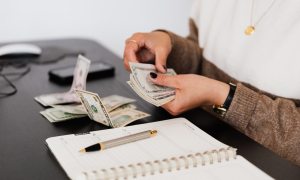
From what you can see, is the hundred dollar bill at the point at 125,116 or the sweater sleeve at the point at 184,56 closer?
the hundred dollar bill at the point at 125,116

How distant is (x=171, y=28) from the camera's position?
176 centimetres

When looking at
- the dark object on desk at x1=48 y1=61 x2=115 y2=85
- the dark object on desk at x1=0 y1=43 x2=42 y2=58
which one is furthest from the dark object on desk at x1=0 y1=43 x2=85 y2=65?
the dark object on desk at x1=48 y1=61 x2=115 y2=85

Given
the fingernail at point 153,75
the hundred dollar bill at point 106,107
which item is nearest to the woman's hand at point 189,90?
the fingernail at point 153,75

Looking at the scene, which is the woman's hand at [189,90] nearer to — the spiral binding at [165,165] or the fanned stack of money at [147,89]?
the fanned stack of money at [147,89]

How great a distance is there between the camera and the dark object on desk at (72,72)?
3.43 feet

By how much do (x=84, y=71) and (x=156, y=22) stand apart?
2.55 ft

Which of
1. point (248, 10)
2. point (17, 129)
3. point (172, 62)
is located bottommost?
point (17, 129)

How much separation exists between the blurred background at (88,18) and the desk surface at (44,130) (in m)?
0.35

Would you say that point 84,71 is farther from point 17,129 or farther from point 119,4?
point 119,4

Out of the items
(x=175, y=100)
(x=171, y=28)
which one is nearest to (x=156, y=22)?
(x=171, y=28)

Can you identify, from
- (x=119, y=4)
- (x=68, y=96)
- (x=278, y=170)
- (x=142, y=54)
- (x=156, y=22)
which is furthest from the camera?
(x=156, y=22)

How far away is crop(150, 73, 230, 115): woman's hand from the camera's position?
841mm

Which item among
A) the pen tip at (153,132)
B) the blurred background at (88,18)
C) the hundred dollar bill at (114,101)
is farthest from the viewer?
the blurred background at (88,18)

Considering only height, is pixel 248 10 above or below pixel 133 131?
above
